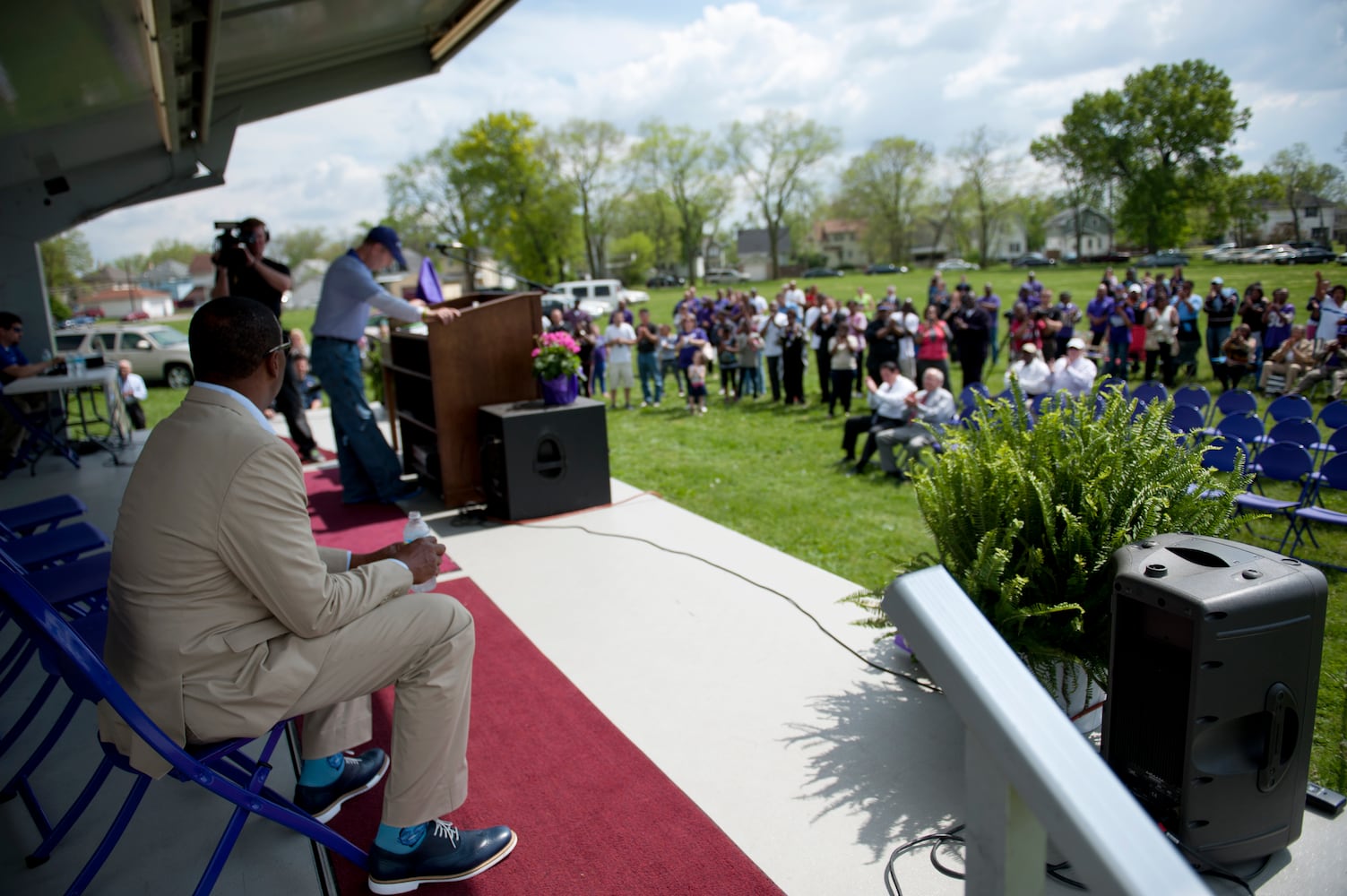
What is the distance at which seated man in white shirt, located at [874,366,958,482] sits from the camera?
8.67 meters

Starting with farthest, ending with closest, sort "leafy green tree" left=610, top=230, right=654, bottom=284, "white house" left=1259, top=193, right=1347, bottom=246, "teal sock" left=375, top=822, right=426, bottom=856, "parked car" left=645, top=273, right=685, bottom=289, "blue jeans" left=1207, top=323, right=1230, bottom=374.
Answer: "leafy green tree" left=610, top=230, right=654, bottom=284 → "parked car" left=645, top=273, right=685, bottom=289 → "blue jeans" left=1207, top=323, right=1230, bottom=374 → "white house" left=1259, top=193, right=1347, bottom=246 → "teal sock" left=375, top=822, right=426, bottom=856

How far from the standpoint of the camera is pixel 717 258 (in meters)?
93.4

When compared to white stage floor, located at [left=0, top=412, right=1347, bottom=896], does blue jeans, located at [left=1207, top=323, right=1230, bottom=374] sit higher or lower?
higher

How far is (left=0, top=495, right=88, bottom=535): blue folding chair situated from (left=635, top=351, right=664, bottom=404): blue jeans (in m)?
10.7

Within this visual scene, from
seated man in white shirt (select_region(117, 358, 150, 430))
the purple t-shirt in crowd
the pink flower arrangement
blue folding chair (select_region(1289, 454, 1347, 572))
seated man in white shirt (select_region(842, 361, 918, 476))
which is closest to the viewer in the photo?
blue folding chair (select_region(1289, 454, 1347, 572))

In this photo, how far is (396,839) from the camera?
8.14ft

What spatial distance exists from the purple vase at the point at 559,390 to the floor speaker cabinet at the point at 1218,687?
15.6 feet

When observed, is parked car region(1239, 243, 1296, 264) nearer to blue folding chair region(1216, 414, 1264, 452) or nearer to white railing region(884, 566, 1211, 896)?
blue folding chair region(1216, 414, 1264, 452)

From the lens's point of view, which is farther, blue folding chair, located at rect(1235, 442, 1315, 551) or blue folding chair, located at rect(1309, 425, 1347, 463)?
blue folding chair, located at rect(1309, 425, 1347, 463)

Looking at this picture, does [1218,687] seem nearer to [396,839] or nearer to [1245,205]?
[396,839]

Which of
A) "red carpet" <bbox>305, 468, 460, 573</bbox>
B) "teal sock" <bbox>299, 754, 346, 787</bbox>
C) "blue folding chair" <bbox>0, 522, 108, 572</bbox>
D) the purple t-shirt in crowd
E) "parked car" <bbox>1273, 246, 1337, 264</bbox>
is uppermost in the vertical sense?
"parked car" <bbox>1273, 246, 1337, 264</bbox>

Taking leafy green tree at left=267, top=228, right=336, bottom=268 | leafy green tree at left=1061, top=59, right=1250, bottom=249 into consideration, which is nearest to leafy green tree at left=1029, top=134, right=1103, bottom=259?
leafy green tree at left=1061, top=59, right=1250, bottom=249

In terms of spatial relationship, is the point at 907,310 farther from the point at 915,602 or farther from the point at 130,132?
the point at 915,602

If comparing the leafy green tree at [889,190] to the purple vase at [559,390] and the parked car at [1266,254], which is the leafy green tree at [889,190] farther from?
the purple vase at [559,390]
